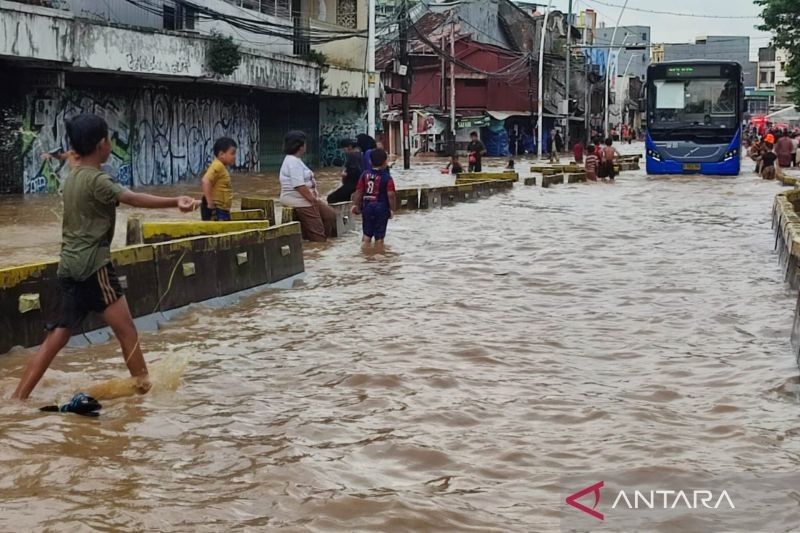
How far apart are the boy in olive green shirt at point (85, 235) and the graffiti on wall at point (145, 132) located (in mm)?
16453

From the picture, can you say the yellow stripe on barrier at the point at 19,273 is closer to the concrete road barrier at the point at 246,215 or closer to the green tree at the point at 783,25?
the concrete road barrier at the point at 246,215

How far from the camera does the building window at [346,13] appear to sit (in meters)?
40.8

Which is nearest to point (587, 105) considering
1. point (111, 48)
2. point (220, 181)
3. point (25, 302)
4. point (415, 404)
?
point (111, 48)

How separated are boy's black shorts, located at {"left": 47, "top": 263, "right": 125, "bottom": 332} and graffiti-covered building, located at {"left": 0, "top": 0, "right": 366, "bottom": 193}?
1046 centimetres

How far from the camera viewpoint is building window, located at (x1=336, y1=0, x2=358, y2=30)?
1606 inches

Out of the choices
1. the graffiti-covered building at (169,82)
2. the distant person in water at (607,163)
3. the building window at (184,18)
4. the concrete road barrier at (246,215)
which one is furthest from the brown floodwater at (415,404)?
the distant person in water at (607,163)

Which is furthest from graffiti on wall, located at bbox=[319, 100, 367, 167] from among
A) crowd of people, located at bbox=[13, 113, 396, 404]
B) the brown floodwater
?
crowd of people, located at bbox=[13, 113, 396, 404]

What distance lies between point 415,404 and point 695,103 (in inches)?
1029

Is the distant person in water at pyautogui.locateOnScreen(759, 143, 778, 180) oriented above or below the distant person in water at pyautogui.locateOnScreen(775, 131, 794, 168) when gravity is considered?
below

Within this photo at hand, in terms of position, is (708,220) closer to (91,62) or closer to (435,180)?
(91,62)

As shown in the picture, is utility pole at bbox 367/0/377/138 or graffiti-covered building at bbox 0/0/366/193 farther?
utility pole at bbox 367/0/377/138

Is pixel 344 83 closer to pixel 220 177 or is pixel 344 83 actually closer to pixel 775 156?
pixel 775 156

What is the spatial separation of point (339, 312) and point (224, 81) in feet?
64.7

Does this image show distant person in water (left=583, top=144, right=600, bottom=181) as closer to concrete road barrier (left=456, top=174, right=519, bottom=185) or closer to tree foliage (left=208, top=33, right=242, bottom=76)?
concrete road barrier (left=456, top=174, right=519, bottom=185)
